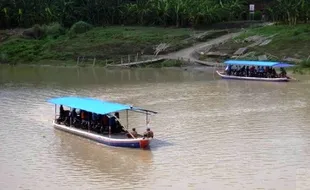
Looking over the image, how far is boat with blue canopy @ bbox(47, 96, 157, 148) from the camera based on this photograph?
25.6 metres

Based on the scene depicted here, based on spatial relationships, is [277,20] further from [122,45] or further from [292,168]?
[292,168]

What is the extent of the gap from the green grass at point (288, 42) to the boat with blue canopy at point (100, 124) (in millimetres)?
29530

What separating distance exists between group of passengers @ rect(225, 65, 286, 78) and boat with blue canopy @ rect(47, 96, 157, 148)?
2070 centimetres

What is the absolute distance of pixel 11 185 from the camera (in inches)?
854

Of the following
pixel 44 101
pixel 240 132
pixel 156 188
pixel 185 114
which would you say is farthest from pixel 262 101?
pixel 156 188

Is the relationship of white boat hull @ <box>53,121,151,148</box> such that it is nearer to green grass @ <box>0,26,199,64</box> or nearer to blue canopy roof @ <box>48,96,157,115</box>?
blue canopy roof @ <box>48,96,157,115</box>

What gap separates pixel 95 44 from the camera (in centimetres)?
6412

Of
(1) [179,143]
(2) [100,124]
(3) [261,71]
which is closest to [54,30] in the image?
(3) [261,71]

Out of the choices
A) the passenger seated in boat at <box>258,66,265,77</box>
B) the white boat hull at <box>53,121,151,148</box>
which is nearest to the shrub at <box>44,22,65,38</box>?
the passenger seated in boat at <box>258,66,265,77</box>

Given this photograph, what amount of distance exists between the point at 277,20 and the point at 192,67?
16.4 metres

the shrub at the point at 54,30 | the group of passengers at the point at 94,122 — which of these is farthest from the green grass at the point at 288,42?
the group of passengers at the point at 94,122

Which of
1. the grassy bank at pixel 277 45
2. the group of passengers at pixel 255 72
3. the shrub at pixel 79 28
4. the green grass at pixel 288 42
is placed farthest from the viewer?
the shrub at pixel 79 28

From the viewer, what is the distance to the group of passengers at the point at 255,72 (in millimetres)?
46416

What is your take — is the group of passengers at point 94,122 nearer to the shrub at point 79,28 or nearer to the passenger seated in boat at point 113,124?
the passenger seated in boat at point 113,124
